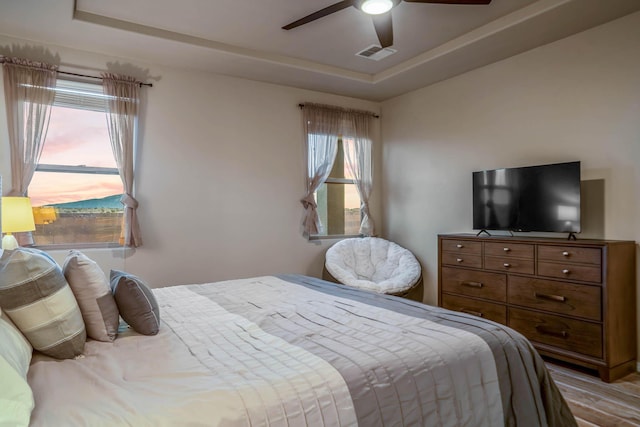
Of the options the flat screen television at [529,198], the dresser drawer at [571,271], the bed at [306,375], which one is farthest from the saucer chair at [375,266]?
the bed at [306,375]

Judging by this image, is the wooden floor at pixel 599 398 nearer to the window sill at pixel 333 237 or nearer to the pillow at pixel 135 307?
the pillow at pixel 135 307

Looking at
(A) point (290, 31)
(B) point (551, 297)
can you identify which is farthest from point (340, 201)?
(B) point (551, 297)

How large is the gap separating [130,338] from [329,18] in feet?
8.72

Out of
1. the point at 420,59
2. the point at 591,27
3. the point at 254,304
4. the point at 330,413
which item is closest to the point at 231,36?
the point at 420,59

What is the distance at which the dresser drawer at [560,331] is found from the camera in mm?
2730

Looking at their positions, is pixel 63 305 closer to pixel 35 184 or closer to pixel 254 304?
pixel 254 304

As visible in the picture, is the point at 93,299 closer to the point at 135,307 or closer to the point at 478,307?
the point at 135,307

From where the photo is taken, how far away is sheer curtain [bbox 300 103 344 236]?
4535mm

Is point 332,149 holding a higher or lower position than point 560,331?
higher

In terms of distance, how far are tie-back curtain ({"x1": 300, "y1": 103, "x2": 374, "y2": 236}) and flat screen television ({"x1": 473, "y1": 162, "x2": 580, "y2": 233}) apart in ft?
5.07

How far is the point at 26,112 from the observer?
3203 mm

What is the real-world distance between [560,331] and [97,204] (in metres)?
3.97

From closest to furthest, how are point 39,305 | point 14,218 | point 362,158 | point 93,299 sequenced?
point 39,305 → point 93,299 → point 14,218 → point 362,158

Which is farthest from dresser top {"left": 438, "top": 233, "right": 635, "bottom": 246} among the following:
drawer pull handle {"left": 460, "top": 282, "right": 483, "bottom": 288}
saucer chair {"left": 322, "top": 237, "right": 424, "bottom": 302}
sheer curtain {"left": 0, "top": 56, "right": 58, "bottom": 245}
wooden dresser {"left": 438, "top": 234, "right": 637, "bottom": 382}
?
sheer curtain {"left": 0, "top": 56, "right": 58, "bottom": 245}
